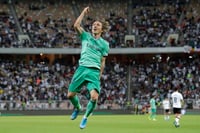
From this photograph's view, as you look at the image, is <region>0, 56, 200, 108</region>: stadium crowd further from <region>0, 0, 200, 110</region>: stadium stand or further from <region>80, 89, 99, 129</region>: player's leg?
<region>80, 89, 99, 129</region>: player's leg

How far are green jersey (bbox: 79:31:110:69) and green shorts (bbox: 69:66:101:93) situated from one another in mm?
130

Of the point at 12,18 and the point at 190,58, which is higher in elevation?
the point at 12,18

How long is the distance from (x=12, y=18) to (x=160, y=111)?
68.0 ft

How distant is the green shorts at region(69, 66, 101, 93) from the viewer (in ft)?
47.2

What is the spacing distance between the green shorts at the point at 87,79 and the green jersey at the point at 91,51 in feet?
0.43

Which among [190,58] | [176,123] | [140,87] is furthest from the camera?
[190,58]

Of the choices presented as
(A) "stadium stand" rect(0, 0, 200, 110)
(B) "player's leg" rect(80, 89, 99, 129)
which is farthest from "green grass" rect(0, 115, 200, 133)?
(A) "stadium stand" rect(0, 0, 200, 110)

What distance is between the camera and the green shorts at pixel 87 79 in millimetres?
14383

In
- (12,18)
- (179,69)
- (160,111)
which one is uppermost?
(12,18)

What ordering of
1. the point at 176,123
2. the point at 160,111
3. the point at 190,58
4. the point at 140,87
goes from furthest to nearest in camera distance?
the point at 190,58 < the point at 140,87 < the point at 160,111 < the point at 176,123

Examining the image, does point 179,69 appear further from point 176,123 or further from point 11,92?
point 176,123

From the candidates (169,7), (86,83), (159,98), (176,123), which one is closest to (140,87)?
(159,98)

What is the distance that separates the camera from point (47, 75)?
60312 millimetres

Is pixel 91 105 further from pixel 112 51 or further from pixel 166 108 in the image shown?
pixel 112 51
